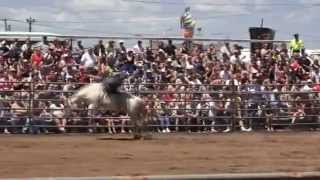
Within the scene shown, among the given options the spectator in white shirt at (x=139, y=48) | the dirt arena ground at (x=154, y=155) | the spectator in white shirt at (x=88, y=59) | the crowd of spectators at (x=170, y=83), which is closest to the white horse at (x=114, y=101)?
the dirt arena ground at (x=154, y=155)

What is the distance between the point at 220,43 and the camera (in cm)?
2288

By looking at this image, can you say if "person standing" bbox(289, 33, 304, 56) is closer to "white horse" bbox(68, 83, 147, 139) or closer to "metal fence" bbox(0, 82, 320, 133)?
"metal fence" bbox(0, 82, 320, 133)

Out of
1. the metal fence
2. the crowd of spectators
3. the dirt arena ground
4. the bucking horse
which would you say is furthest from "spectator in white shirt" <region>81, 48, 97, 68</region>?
the bucking horse

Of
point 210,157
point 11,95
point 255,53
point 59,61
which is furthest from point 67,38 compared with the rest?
point 210,157

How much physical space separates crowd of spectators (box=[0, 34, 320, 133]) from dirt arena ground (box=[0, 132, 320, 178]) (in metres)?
1.42

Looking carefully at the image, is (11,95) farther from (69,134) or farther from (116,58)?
(116,58)

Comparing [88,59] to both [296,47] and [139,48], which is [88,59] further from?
[296,47]

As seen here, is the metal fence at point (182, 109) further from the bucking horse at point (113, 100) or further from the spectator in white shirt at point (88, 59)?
the bucking horse at point (113, 100)

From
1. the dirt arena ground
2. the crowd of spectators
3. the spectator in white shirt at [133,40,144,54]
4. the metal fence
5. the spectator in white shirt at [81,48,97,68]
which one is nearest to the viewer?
the dirt arena ground

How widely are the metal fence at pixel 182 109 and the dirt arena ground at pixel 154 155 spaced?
4.00 ft

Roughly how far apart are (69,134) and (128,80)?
2.41 meters

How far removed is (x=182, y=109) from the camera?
21.1 m

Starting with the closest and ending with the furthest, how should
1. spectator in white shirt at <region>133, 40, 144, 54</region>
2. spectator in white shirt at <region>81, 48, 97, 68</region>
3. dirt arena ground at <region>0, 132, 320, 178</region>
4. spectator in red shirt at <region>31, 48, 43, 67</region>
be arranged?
dirt arena ground at <region>0, 132, 320, 178</region>
spectator in red shirt at <region>31, 48, 43, 67</region>
spectator in white shirt at <region>81, 48, 97, 68</region>
spectator in white shirt at <region>133, 40, 144, 54</region>

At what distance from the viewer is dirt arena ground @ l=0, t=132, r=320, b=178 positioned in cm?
1118
